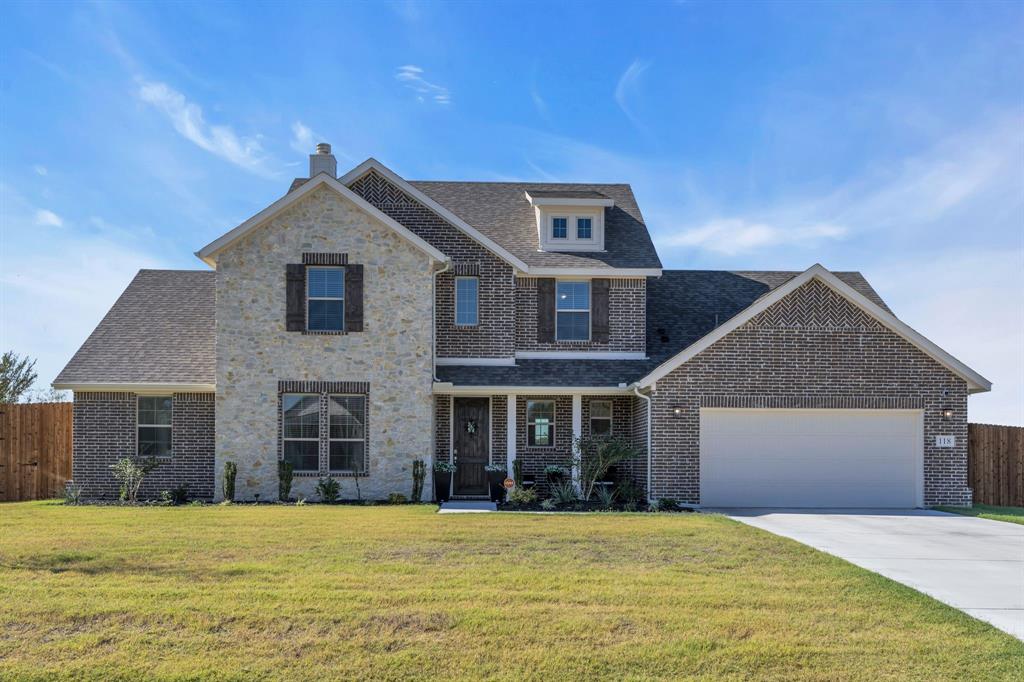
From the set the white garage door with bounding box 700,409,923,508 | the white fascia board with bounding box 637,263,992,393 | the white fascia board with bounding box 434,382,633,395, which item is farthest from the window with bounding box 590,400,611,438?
the white garage door with bounding box 700,409,923,508

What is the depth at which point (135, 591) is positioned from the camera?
915cm

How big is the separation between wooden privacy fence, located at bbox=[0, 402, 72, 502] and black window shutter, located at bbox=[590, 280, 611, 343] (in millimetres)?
12712

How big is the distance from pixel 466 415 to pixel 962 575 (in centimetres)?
1166

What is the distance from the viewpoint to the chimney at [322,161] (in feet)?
69.7

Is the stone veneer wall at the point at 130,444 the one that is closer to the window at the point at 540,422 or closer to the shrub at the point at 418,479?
the shrub at the point at 418,479

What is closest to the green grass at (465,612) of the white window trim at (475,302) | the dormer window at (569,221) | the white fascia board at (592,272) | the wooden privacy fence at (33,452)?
the white window trim at (475,302)

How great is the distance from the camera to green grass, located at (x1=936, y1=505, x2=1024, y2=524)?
55.5ft

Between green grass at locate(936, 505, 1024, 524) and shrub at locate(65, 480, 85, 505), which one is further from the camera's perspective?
shrub at locate(65, 480, 85, 505)

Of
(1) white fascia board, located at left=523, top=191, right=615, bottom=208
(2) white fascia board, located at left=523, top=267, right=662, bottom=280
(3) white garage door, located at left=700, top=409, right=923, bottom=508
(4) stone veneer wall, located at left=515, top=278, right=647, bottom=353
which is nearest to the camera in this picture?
(3) white garage door, located at left=700, top=409, right=923, bottom=508

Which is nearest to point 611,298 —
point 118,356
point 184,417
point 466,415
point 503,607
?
point 466,415

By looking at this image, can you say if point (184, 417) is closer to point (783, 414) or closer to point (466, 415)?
point (466, 415)

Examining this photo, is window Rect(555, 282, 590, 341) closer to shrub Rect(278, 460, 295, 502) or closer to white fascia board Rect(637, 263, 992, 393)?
white fascia board Rect(637, 263, 992, 393)

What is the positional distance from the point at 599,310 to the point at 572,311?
649mm

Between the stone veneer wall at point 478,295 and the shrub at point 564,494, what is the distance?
3352 mm
